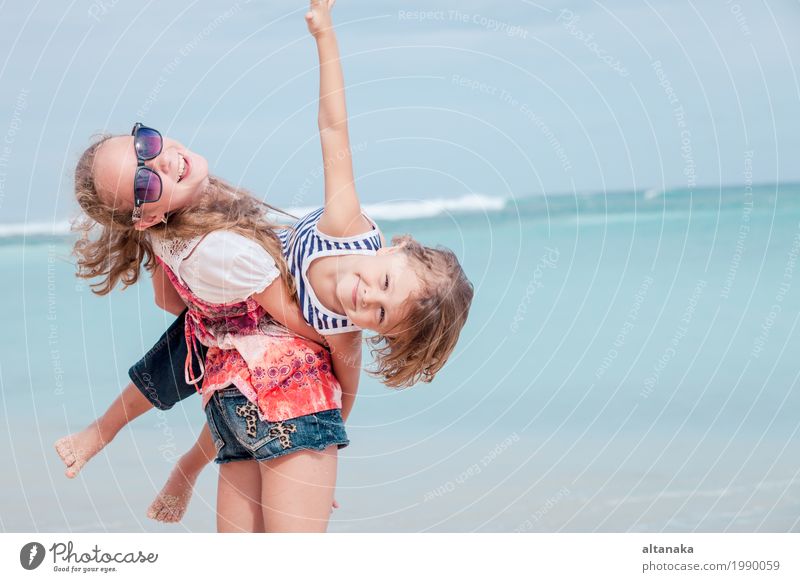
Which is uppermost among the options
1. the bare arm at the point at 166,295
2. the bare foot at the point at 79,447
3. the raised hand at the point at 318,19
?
the raised hand at the point at 318,19

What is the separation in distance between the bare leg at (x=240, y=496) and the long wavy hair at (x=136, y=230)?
59cm

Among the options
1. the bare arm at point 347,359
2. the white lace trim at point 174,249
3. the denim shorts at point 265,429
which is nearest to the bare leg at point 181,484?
the denim shorts at point 265,429

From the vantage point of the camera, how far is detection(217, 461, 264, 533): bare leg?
3268 millimetres

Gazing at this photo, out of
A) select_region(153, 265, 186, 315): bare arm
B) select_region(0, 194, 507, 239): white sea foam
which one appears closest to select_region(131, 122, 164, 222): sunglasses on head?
select_region(153, 265, 186, 315): bare arm

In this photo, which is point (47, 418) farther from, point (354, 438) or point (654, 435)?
point (654, 435)

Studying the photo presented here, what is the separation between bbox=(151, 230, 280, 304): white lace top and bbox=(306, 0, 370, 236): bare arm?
0.22 metres

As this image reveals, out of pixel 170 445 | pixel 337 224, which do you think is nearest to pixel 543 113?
pixel 170 445

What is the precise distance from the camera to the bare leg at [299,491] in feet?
10.1

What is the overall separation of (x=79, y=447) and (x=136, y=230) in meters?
0.73

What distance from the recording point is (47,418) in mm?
4691

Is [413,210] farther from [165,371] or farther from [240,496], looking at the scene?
[240,496]

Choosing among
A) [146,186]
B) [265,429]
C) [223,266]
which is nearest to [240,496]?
[265,429]
